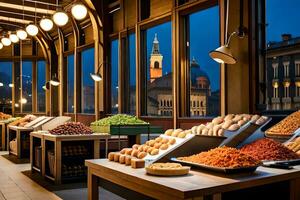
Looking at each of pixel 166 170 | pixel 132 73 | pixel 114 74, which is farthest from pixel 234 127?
pixel 114 74

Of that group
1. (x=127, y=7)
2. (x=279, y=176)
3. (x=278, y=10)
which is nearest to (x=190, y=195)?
(x=279, y=176)

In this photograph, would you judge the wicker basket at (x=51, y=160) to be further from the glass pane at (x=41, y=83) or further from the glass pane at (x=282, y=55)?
the glass pane at (x=41, y=83)

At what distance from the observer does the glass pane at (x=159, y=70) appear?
808cm

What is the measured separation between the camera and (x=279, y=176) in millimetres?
2531

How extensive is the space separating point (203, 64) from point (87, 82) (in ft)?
18.8

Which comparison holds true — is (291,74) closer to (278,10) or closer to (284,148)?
(278,10)

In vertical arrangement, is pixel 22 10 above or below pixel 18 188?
above

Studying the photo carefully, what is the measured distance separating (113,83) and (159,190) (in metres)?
7.99

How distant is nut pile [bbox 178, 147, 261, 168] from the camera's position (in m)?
2.49

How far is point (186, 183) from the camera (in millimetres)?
2223

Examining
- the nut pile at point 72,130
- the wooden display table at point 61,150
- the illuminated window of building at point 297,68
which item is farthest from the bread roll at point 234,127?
the nut pile at point 72,130

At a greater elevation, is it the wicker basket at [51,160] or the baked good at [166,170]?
the baked good at [166,170]

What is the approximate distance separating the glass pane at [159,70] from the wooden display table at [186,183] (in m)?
4.99

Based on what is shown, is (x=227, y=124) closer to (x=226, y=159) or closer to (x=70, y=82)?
(x=226, y=159)
